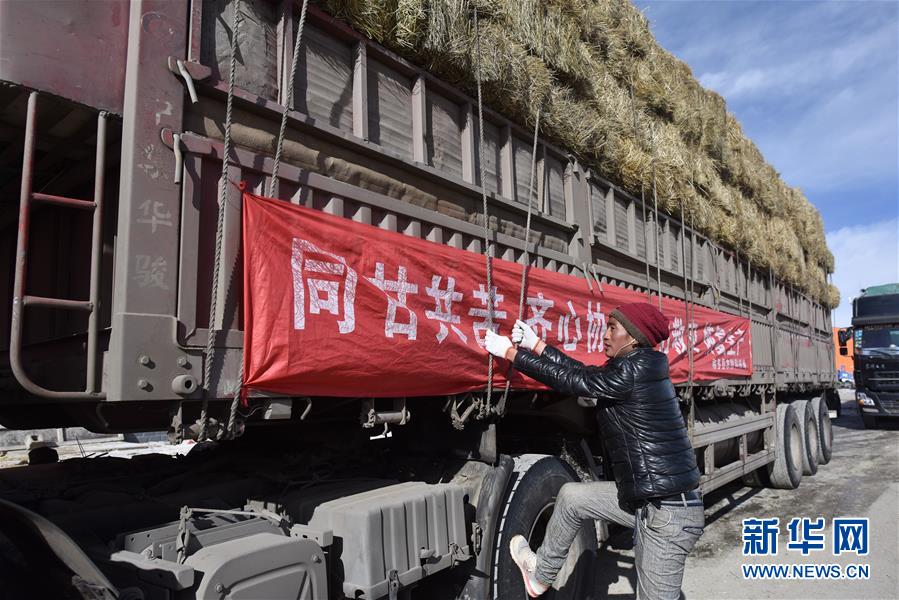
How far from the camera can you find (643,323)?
3312mm

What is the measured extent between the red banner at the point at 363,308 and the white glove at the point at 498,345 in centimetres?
6

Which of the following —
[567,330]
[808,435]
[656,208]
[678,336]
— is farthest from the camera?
[808,435]

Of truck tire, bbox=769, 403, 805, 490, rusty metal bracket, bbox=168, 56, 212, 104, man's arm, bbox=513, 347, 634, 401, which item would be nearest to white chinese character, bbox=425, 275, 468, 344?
man's arm, bbox=513, 347, 634, 401

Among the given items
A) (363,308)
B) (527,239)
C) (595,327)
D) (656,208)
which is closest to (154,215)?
(363,308)

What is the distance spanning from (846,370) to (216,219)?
53.5m

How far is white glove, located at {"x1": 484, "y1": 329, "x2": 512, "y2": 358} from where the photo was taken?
11.3 feet

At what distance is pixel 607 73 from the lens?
221 inches

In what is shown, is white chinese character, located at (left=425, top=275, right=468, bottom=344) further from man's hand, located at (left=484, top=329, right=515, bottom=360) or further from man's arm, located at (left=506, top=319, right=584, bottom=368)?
man's arm, located at (left=506, top=319, right=584, bottom=368)

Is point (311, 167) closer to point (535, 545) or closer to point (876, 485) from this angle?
point (535, 545)

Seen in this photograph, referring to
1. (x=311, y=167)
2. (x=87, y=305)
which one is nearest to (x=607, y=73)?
(x=311, y=167)

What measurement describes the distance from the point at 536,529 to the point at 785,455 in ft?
21.8

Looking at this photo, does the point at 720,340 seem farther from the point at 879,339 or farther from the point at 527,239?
the point at 879,339

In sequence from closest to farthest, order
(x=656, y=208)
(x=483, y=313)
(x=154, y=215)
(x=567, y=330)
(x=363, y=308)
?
(x=154, y=215)
(x=363, y=308)
(x=483, y=313)
(x=567, y=330)
(x=656, y=208)

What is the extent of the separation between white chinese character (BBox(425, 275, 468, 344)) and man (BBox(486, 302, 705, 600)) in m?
0.25
